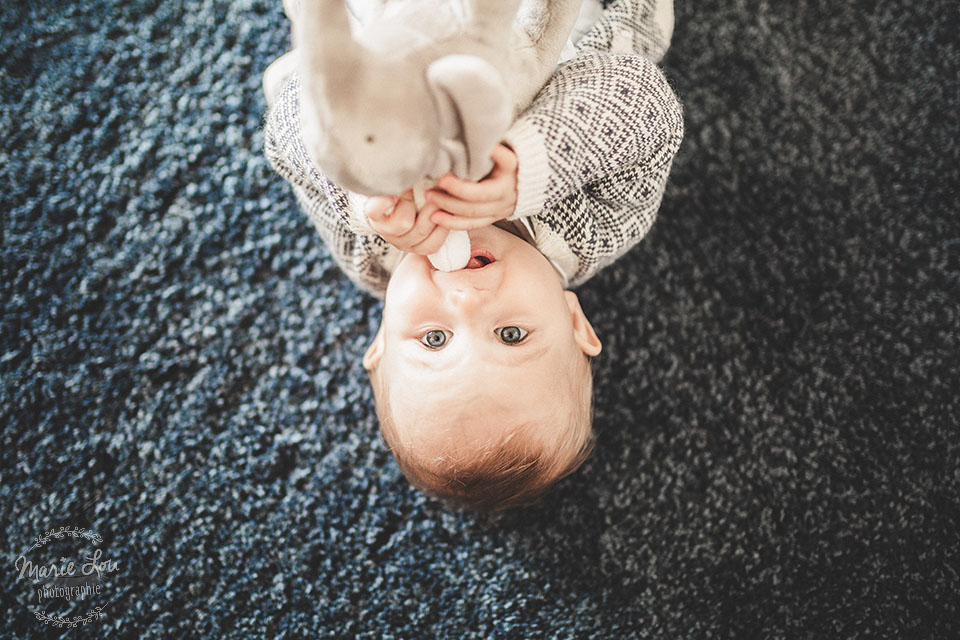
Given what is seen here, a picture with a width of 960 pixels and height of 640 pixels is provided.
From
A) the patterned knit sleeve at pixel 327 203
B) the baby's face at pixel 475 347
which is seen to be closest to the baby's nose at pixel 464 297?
the baby's face at pixel 475 347

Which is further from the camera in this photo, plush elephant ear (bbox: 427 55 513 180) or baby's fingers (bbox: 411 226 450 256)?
baby's fingers (bbox: 411 226 450 256)

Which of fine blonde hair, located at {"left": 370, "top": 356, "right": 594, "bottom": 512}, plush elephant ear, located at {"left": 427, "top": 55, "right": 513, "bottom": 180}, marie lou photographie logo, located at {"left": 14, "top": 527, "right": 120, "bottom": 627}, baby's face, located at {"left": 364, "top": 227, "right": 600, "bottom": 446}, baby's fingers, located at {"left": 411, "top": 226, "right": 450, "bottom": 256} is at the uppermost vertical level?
plush elephant ear, located at {"left": 427, "top": 55, "right": 513, "bottom": 180}

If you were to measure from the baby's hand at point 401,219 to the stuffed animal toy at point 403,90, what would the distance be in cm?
7

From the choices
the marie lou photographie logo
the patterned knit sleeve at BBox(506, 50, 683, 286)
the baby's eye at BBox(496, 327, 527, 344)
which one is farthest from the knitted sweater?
the marie lou photographie logo

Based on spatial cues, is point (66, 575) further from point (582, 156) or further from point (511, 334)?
point (582, 156)

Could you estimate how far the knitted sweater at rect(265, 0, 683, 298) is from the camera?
618 mm

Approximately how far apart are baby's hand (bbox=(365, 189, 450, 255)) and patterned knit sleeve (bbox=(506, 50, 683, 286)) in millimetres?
94

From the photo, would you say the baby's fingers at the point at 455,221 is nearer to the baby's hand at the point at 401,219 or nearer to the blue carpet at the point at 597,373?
the baby's hand at the point at 401,219

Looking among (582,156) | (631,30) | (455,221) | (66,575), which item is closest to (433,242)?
(455,221)

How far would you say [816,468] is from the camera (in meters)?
0.90

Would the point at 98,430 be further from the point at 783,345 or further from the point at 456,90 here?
the point at 783,345

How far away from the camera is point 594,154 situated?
2.10 feet

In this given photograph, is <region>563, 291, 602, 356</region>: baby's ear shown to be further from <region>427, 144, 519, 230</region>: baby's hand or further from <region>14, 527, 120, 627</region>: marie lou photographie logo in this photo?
<region>14, 527, 120, 627</region>: marie lou photographie logo

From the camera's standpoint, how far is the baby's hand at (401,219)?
0.55m
